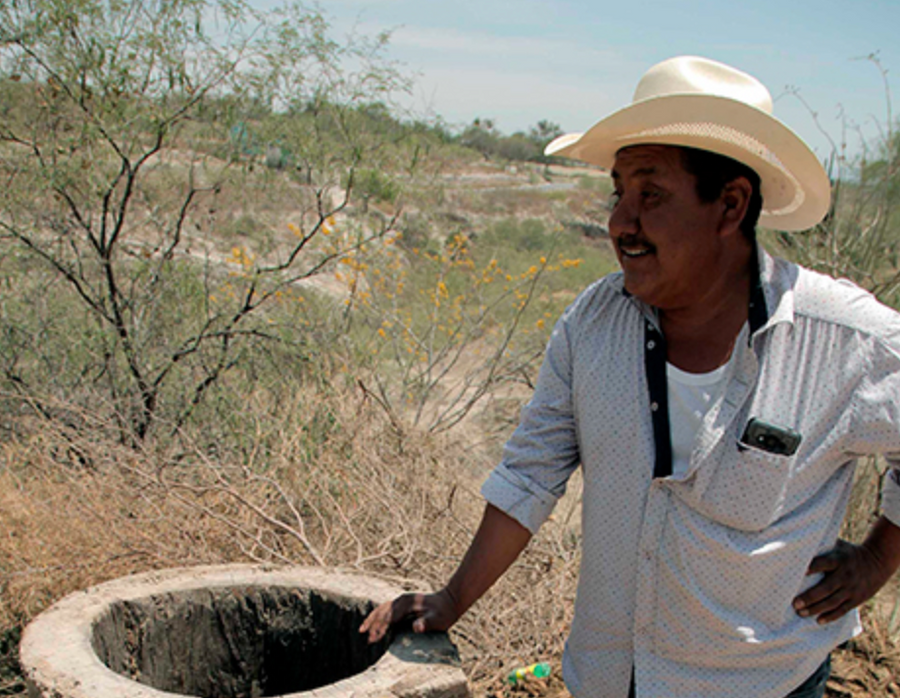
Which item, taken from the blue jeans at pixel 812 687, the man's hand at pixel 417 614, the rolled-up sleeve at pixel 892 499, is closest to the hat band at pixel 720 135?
the rolled-up sleeve at pixel 892 499

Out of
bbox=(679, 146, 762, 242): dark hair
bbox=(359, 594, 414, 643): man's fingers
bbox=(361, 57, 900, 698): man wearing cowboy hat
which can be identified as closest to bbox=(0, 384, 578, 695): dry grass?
bbox=(359, 594, 414, 643): man's fingers

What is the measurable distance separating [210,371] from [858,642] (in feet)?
11.2

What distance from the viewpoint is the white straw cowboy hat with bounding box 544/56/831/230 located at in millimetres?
1633

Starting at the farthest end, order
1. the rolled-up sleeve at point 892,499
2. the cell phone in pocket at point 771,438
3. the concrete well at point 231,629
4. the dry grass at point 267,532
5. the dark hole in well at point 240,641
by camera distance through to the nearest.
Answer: the dry grass at point 267,532 → the dark hole in well at point 240,641 → the concrete well at point 231,629 → the rolled-up sleeve at point 892,499 → the cell phone in pocket at point 771,438

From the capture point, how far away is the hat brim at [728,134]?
1630 mm

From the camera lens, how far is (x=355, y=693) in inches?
73.7

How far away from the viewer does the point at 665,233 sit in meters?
1.66

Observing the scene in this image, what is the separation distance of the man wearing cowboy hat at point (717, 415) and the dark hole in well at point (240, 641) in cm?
82

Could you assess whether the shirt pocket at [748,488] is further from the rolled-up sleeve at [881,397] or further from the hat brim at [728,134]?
the hat brim at [728,134]

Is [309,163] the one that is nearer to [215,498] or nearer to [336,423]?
[336,423]

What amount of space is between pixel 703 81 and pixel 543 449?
75cm

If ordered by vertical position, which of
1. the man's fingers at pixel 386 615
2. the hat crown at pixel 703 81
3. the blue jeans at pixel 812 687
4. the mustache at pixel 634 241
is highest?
the hat crown at pixel 703 81

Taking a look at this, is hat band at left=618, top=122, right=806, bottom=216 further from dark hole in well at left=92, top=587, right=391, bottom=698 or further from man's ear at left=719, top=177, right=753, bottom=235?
dark hole in well at left=92, top=587, right=391, bottom=698

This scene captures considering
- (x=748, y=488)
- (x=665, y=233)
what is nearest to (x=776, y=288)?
(x=665, y=233)
